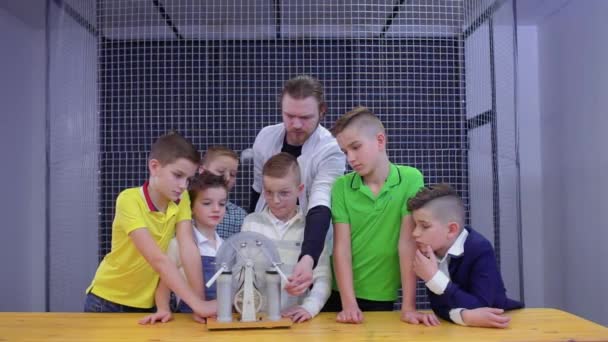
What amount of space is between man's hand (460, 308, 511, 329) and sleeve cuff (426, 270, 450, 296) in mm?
72

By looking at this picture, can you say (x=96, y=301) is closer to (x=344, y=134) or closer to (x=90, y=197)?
(x=344, y=134)

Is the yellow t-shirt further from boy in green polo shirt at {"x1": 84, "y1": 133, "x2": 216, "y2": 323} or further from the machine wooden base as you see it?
the machine wooden base

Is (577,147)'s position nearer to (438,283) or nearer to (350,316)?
(438,283)

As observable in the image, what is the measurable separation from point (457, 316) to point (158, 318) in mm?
723

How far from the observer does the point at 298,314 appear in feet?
5.13

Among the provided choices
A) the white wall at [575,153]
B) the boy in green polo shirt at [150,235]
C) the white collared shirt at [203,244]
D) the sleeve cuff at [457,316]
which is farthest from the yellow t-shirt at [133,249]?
the white wall at [575,153]

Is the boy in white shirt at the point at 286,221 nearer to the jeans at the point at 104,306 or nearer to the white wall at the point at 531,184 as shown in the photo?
the jeans at the point at 104,306

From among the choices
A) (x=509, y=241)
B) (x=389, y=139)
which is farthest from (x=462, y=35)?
(x=509, y=241)

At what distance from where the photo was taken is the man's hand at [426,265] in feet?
5.12

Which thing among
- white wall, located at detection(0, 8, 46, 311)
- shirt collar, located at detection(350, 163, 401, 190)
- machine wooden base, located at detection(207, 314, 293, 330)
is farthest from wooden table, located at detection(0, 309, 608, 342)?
white wall, located at detection(0, 8, 46, 311)

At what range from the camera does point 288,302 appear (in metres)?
1.69

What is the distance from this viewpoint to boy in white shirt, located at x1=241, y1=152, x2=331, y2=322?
5.62 feet

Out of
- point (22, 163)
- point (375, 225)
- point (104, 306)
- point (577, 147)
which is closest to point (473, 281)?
point (375, 225)

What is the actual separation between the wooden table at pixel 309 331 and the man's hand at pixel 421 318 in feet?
0.08
